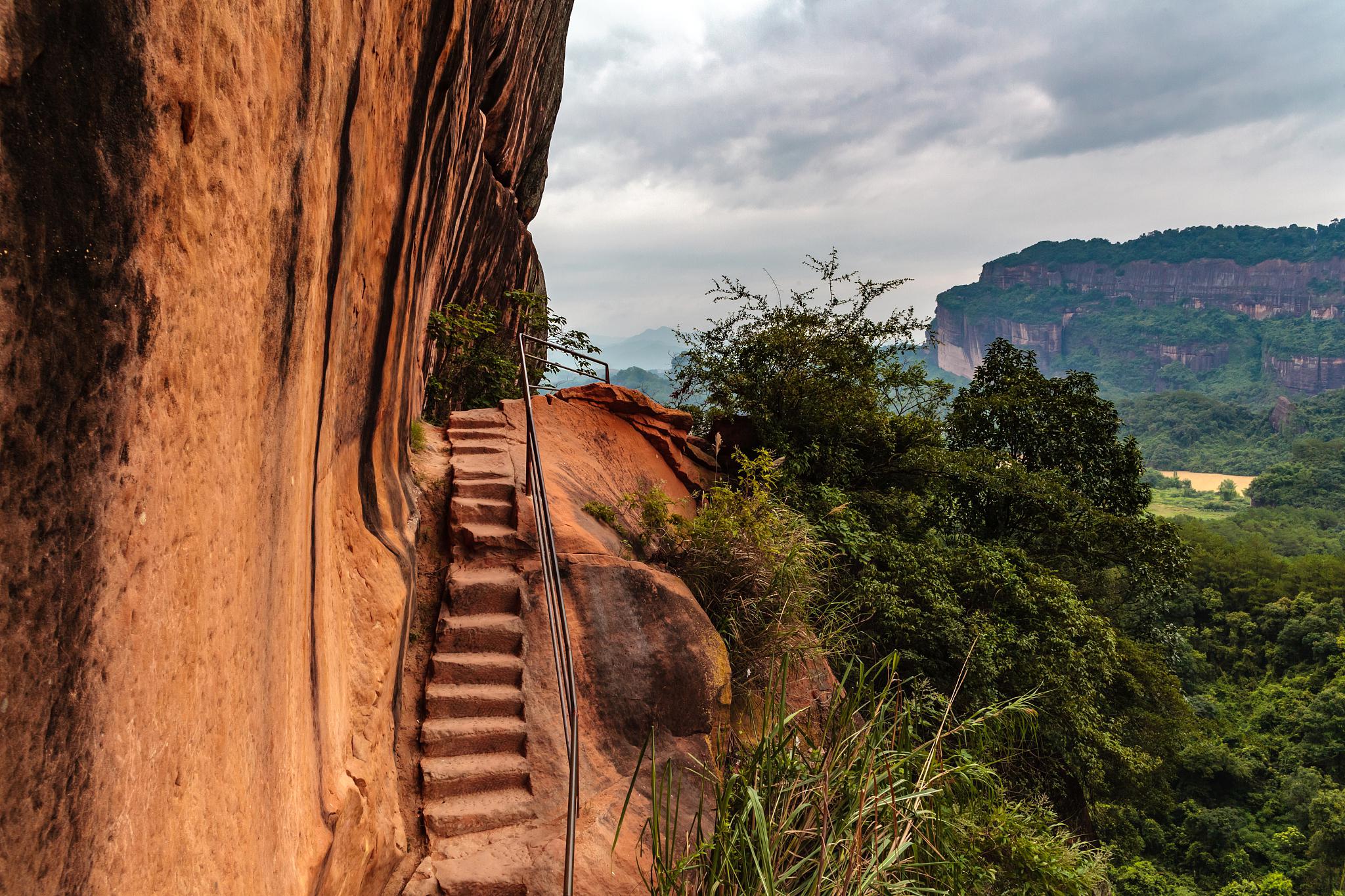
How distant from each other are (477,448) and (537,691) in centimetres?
256

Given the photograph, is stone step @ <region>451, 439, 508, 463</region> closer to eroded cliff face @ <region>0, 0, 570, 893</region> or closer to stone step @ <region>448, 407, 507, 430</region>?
stone step @ <region>448, 407, 507, 430</region>

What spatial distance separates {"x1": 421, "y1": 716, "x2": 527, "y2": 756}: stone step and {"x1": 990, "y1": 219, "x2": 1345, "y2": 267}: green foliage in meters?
181

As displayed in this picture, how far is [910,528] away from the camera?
1012 centimetres

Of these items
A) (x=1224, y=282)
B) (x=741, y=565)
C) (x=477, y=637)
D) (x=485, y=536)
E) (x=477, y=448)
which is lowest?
(x=477, y=637)

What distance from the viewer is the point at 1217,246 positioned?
15075cm

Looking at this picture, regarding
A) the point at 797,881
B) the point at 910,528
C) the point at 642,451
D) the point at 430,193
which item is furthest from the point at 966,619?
the point at 430,193

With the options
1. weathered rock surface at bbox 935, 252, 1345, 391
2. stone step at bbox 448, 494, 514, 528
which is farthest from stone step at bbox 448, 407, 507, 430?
weathered rock surface at bbox 935, 252, 1345, 391

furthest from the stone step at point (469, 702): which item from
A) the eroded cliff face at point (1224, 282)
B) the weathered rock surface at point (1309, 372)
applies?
the eroded cliff face at point (1224, 282)

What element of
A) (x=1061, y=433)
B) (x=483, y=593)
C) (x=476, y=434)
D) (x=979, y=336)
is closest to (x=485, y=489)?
(x=483, y=593)

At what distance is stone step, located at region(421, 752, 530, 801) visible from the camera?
3979 mm

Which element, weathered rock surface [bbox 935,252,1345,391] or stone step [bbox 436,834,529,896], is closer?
stone step [bbox 436,834,529,896]

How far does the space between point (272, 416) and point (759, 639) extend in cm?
448

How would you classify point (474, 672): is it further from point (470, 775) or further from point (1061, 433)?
point (1061, 433)

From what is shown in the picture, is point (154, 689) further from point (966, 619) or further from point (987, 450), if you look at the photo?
point (987, 450)
